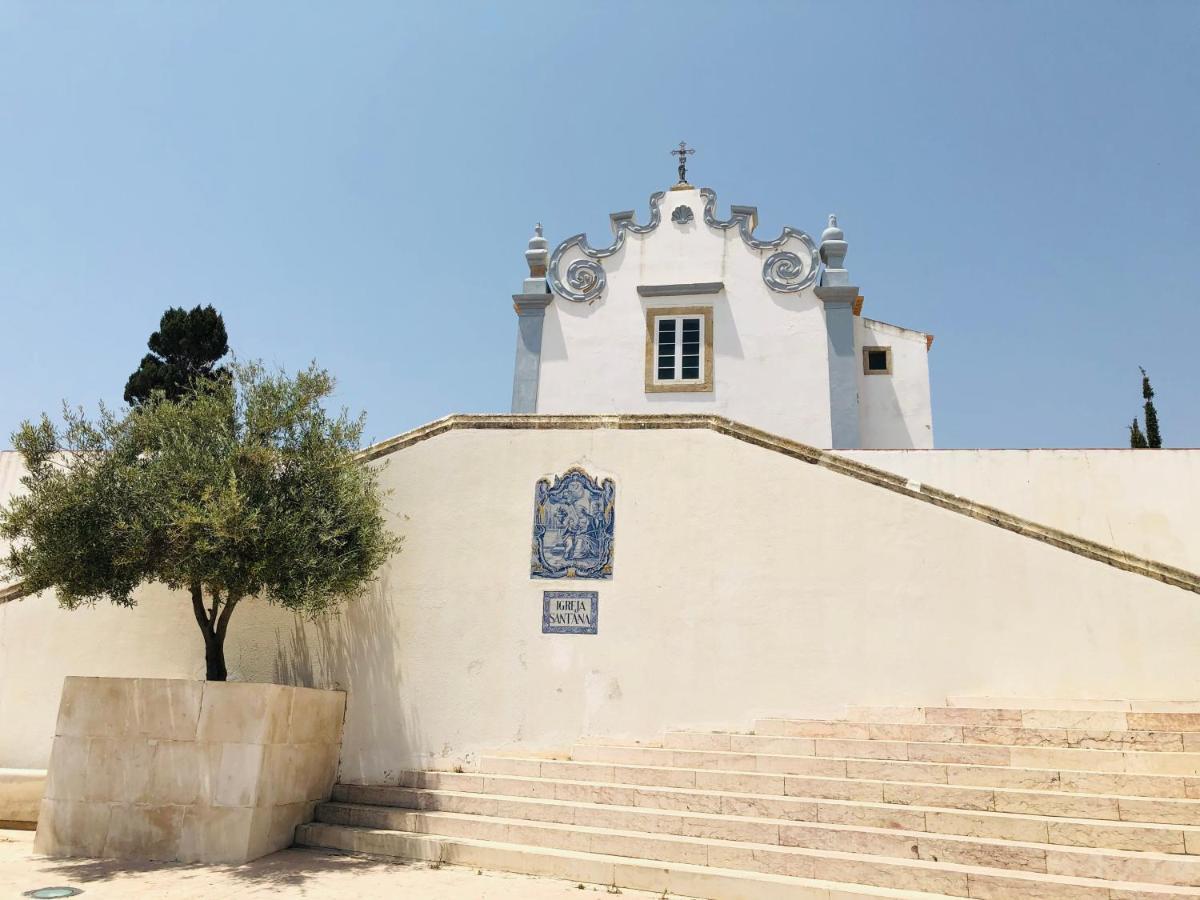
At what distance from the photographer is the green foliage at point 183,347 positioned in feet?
69.8

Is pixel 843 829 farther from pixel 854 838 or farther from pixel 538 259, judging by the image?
pixel 538 259

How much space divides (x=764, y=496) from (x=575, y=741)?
3237 millimetres

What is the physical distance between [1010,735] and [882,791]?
Answer: 136 cm

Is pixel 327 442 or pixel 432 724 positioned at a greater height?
pixel 327 442

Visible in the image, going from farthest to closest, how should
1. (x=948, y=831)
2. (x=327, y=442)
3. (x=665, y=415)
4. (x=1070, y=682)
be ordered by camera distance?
(x=665, y=415)
(x=327, y=442)
(x=1070, y=682)
(x=948, y=831)

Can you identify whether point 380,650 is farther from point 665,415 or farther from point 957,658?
point 957,658

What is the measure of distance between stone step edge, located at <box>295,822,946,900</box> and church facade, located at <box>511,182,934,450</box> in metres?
9.78

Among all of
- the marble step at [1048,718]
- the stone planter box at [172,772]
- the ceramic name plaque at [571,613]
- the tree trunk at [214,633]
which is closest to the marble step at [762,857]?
the stone planter box at [172,772]

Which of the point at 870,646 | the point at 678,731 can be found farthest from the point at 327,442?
the point at 870,646

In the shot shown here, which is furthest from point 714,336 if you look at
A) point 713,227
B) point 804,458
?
point 804,458

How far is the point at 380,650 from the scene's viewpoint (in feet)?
32.1

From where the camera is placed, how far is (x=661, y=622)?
950 centimetres

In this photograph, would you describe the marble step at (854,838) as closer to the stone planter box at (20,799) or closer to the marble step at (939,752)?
the marble step at (939,752)

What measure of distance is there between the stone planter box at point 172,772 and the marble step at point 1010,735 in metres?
4.82
